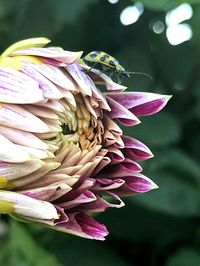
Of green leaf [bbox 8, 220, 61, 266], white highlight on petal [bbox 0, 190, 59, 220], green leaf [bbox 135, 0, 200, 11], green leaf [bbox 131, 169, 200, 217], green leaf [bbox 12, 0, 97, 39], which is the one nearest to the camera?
white highlight on petal [bbox 0, 190, 59, 220]

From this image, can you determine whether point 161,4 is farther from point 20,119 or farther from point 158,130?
point 20,119

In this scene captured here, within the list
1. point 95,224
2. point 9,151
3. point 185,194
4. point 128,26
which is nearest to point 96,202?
point 95,224

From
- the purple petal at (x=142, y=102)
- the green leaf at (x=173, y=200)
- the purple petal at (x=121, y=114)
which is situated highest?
the purple petal at (x=142, y=102)

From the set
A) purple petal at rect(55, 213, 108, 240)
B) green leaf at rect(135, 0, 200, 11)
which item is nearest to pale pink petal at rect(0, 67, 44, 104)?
purple petal at rect(55, 213, 108, 240)

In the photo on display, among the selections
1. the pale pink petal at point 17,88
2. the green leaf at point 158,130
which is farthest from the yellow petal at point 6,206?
the green leaf at point 158,130

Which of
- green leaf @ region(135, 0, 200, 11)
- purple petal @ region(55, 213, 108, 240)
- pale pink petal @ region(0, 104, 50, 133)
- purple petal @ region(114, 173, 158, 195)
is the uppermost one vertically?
green leaf @ region(135, 0, 200, 11)

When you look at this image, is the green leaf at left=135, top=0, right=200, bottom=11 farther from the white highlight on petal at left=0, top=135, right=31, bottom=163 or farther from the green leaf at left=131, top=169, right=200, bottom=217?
the white highlight on petal at left=0, top=135, right=31, bottom=163

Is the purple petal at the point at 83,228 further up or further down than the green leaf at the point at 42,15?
further down

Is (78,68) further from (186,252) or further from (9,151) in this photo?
(186,252)

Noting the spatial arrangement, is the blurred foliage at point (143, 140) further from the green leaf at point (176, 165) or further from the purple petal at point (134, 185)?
the purple petal at point (134, 185)
